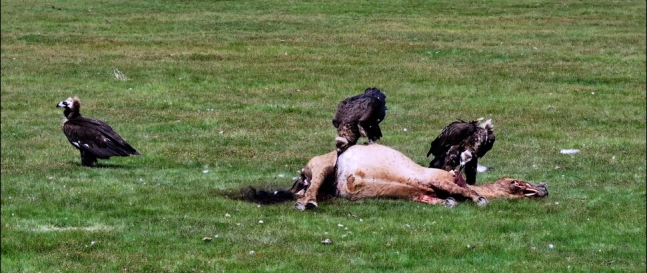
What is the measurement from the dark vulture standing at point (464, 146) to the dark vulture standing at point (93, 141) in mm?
5581

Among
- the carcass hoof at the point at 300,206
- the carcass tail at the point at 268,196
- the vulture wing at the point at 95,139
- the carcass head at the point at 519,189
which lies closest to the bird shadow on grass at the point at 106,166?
the vulture wing at the point at 95,139

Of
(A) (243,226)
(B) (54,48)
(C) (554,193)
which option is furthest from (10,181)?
(B) (54,48)

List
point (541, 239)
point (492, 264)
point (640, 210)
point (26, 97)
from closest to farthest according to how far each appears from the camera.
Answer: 1. point (492, 264)
2. point (541, 239)
3. point (640, 210)
4. point (26, 97)

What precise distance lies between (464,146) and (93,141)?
636 centimetres

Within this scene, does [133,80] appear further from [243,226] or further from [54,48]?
[243,226]

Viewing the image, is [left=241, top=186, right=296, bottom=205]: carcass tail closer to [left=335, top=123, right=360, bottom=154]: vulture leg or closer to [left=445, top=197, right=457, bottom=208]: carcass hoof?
[left=335, top=123, right=360, bottom=154]: vulture leg

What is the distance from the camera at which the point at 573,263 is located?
1171 cm

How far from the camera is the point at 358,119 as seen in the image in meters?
16.0

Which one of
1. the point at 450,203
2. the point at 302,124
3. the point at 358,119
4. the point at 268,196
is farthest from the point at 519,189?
the point at 302,124

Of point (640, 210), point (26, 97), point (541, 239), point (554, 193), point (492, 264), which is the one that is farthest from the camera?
point (26, 97)

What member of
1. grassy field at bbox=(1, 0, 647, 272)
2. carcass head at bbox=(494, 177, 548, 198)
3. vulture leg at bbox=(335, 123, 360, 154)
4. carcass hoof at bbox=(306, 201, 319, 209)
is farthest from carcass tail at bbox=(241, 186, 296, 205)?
carcass head at bbox=(494, 177, 548, 198)

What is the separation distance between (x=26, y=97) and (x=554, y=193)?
54.8 ft

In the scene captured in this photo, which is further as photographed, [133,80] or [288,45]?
[288,45]

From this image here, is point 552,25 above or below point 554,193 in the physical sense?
below
